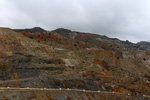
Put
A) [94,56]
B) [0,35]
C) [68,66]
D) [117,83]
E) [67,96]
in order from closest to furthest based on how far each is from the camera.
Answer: [67,96] < [117,83] < [68,66] < [0,35] < [94,56]

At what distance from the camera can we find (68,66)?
34.1 metres

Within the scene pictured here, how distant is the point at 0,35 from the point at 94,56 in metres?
A: 25.9

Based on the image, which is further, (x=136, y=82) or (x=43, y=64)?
(x=136, y=82)

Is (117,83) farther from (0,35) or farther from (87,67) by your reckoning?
(0,35)

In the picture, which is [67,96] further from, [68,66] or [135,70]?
[135,70]

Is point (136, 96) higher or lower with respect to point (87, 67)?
lower

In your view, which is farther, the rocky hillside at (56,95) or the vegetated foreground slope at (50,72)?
the vegetated foreground slope at (50,72)

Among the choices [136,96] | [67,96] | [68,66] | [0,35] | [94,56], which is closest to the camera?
[67,96]

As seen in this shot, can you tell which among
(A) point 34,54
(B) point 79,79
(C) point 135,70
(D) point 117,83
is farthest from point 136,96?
(A) point 34,54

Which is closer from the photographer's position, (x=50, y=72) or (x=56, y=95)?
(x=56, y=95)

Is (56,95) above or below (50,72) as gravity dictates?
below

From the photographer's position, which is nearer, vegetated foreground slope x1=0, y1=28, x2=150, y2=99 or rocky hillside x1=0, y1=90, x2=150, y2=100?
rocky hillside x1=0, y1=90, x2=150, y2=100

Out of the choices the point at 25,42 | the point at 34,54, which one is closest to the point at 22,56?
the point at 34,54

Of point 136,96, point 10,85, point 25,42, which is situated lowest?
point 136,96
